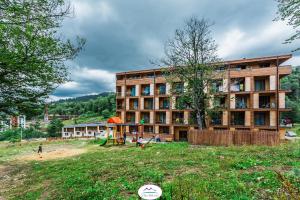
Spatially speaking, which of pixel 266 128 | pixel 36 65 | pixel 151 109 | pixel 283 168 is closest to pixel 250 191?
pixel 283 168

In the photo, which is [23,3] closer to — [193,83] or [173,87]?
[193,83]

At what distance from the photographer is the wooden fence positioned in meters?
20.3

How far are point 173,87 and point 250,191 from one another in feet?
83.2

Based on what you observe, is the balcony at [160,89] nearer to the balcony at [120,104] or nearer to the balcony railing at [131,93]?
the balcony railing at [131,93]

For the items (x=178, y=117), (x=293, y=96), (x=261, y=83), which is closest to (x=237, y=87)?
(x=261, y=83)

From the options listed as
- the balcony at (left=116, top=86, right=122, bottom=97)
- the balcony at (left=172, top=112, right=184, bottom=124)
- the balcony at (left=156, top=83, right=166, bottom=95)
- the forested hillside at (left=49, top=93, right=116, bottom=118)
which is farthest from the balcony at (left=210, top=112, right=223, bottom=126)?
the forested hillside at (left=49, top=93, right=116, bottom=118)

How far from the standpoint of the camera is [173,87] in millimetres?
30812

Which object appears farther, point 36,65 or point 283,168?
point 36,65

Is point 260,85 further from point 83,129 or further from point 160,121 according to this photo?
point 83,129

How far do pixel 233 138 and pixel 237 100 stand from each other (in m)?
15.2

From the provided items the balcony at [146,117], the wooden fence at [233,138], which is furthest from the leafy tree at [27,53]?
the balcony at [146,117]

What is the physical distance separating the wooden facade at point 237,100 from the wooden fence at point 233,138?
342 inches

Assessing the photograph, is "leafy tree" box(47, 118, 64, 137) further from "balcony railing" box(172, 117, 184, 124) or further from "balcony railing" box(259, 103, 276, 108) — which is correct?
"balcony railing" box(259, 103, 276, 108)

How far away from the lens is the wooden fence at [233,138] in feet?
66.7
